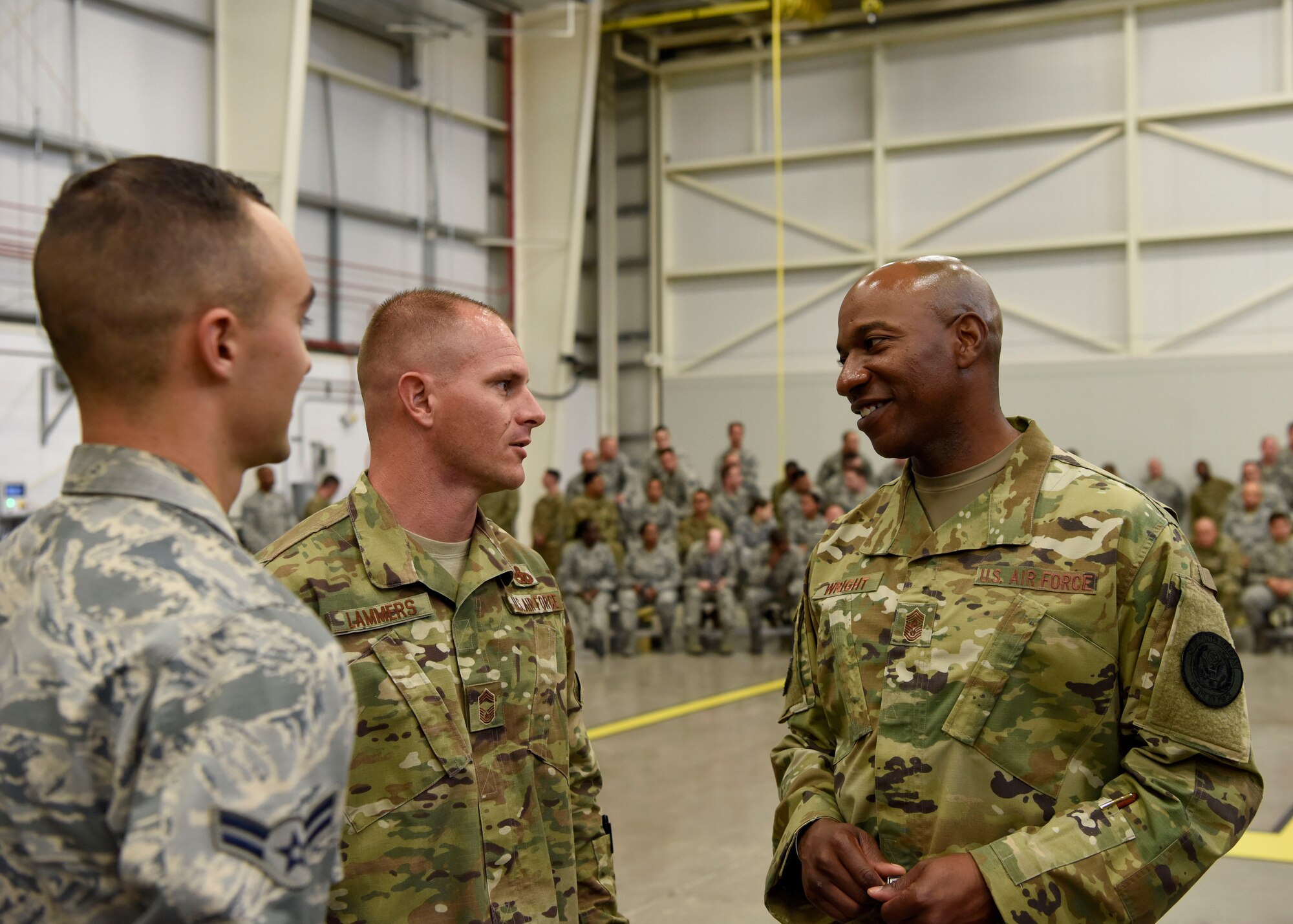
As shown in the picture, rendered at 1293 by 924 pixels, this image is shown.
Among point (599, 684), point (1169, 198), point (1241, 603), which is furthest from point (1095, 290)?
point (599, 684)

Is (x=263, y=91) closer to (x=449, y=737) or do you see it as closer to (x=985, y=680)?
(x=449, y=737)

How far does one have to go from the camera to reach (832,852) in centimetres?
195

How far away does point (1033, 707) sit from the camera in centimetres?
191

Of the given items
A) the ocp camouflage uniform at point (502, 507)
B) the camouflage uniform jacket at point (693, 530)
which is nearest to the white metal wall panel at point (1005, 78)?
the camouflage uniform jacket at point (693, 530)

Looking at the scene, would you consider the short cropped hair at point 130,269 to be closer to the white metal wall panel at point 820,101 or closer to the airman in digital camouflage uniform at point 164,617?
the airman in digital camouflage uniform at point 164,617

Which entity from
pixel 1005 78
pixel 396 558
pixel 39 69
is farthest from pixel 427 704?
pixel 1005 78

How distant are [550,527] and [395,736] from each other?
432 inches

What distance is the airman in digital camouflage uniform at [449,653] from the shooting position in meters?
1.82

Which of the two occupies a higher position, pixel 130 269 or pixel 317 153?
pixel 317 153

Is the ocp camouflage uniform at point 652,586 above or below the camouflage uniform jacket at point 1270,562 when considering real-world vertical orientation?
below

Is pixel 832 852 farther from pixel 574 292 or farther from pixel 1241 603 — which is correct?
pixel 574 292

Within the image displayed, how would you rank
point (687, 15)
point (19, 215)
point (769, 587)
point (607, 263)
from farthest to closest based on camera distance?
1. point (607, 263)
2. point (687, 15)
3. point (769, 587)
4. point (19, 215)

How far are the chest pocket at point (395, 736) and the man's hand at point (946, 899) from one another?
68cm

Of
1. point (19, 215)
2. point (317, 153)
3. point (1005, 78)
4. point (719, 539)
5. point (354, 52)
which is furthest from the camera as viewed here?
point (1005, 78)
